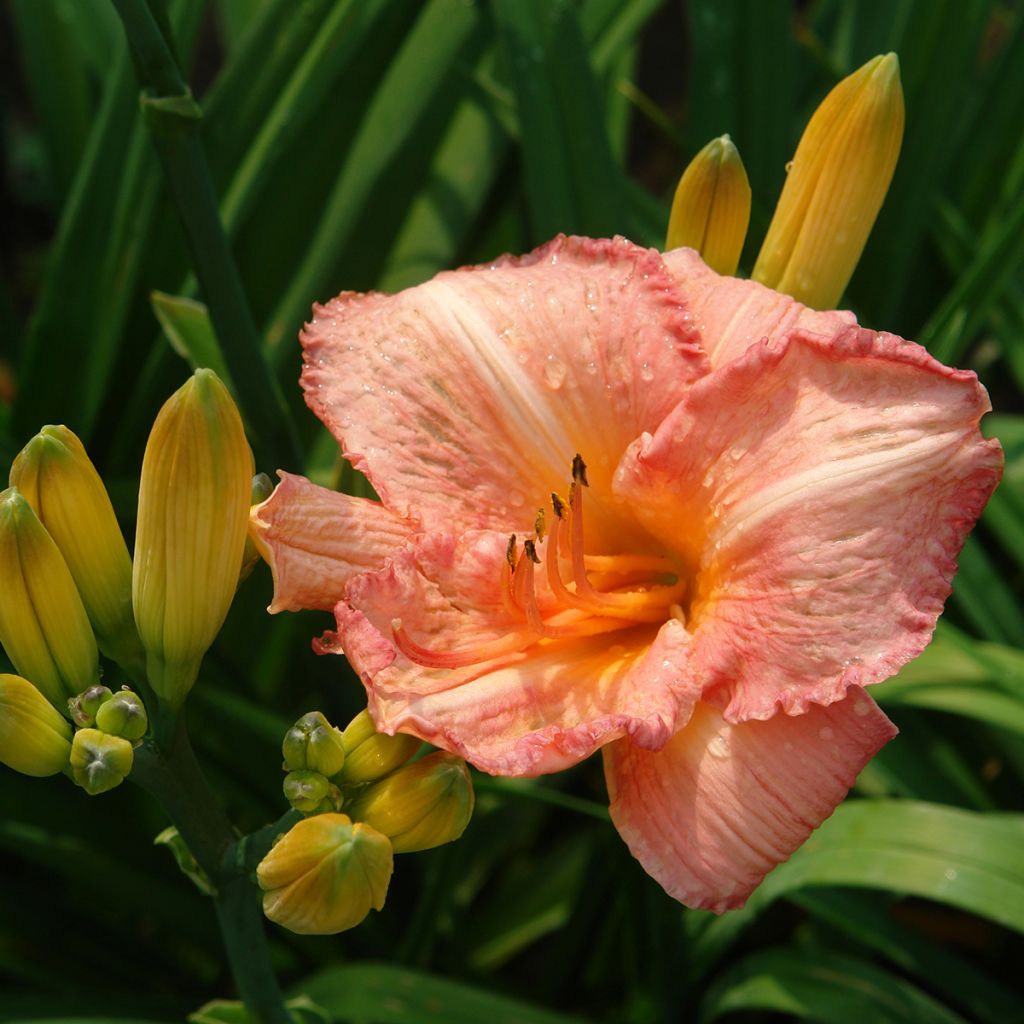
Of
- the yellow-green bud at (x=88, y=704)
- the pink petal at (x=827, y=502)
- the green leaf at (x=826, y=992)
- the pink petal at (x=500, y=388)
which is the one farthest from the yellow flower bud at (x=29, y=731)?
the green leaf at (x=826, y=992)

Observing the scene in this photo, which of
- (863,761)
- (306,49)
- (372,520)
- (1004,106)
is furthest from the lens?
(1004,106)

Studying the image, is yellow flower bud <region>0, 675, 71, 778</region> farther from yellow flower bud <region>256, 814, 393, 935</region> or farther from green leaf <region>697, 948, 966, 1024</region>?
green leaf <region>697, 948, 966, 1024</region>

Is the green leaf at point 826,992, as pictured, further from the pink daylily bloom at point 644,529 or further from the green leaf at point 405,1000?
the pink daylily bloom at point 644,529

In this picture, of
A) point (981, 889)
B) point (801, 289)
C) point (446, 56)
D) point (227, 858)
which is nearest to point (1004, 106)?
point (446, 56)

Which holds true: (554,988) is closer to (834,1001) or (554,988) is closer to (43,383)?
(834,1001)

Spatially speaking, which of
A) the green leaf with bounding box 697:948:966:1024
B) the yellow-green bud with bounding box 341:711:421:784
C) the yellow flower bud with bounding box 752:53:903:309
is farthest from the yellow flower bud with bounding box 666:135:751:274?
the green leaf with bounding box 697:948:966:1024

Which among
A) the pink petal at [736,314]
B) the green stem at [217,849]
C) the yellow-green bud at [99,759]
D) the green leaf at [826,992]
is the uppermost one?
the pink petal at [736,314]

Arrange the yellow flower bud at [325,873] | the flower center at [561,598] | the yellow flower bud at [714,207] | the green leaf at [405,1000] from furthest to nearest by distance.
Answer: the green leaf at [405,1000], the yellow flower bud at [714,207], the flower center at [561,598], the yellow flower bud at [325,873]

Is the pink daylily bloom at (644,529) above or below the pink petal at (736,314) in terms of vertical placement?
below
